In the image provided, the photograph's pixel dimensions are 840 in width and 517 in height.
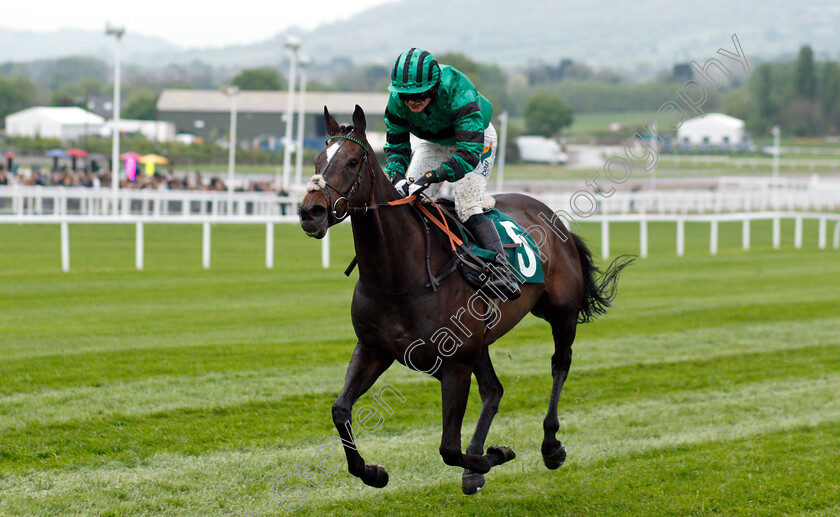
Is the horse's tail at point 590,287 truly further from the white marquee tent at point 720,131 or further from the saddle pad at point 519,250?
the white marquee tent at point 720,131

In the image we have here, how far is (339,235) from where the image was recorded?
69.3ft

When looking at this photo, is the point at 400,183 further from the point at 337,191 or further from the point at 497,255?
the point at 337,191

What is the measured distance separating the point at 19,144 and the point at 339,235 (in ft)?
99.3

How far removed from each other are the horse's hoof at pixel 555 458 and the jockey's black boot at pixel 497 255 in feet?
3.10

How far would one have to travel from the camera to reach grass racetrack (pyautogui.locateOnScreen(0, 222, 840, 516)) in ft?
15.5

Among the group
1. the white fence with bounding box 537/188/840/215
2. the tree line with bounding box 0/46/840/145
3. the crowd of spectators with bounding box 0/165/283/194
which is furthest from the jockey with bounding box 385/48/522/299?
the tree line with bounding box 0/46/840/145

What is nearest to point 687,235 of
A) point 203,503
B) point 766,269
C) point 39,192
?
point 766,269

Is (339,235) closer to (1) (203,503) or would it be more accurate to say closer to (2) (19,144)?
(1) (203,503)

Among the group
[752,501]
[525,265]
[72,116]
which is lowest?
[752,501]

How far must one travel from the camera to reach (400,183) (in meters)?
4.70

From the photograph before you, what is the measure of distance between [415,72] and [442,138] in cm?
62

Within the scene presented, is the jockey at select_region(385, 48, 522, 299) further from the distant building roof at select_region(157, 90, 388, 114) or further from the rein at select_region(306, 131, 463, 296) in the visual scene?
the distant building roof at select_region(157, 90, 388, 114)

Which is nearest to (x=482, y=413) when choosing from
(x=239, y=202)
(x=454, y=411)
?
(x=454, y=411)

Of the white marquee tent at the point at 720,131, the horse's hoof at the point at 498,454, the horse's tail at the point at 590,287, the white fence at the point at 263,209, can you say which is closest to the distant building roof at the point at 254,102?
the white marquee tent at the point at 720,131
